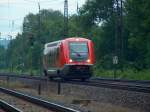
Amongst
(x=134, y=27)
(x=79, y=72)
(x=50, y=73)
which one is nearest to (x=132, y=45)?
(x=134, y=27)

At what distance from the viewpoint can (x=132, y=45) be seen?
2822 inches

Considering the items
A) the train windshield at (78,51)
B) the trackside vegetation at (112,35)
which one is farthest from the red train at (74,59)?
the trackside vegetation at (112,35)

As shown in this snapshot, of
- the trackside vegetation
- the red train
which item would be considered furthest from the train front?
the trackside vegetation

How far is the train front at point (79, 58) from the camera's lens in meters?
44.1

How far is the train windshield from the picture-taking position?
44.5 meters

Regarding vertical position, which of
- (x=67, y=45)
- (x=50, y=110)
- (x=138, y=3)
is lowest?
(x=50, y=110)

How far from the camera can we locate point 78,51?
147ft

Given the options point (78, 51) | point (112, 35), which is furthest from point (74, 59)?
point (112, 35)

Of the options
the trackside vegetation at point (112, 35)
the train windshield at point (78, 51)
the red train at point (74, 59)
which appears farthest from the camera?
the trackside vegetation at point (112, 35)

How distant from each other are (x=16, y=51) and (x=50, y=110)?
121982mm

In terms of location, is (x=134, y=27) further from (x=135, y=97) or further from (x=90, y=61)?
(x=135, y=97)

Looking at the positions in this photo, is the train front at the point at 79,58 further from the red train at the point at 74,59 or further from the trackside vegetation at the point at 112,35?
the trackside vegetation at the point at 112,35

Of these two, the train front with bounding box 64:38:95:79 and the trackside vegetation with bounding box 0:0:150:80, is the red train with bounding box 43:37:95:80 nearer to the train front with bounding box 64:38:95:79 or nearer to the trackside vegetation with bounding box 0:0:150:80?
the train front with bounding box 64:38:95:79

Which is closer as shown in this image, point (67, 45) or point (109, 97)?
point (109, 97)
